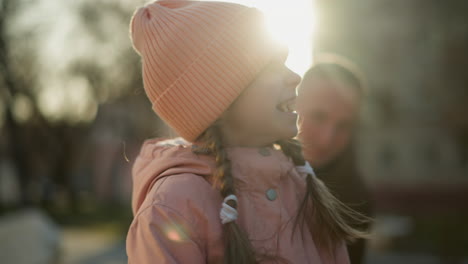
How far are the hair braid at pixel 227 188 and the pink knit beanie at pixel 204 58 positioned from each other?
0.07 meters

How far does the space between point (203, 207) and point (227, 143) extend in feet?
1.11

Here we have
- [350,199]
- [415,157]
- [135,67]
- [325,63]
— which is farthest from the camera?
[415,157]

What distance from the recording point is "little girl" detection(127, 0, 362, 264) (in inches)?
66.9

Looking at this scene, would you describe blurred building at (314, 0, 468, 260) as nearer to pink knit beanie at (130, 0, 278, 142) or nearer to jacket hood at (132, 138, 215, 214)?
pink knit beanie at (130, 0, 278, 142)

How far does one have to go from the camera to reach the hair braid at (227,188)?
157 cm

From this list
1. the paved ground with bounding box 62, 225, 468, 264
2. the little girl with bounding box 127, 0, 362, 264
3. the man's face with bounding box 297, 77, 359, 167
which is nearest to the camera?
the little girl with bounding box 127, 0, 362, 264

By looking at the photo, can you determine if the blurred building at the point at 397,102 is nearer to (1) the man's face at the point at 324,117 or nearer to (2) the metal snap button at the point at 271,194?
(1) the man's face at the point at 324,117

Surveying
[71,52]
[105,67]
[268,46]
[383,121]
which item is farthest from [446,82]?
[268,46]

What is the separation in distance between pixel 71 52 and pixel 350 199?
13.1 metres

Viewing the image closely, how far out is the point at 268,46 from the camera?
6.24 ft

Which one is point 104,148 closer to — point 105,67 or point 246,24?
point 105,67

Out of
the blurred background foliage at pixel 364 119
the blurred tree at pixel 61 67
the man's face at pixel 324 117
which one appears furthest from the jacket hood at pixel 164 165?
the blurred tree at pixel 61 67

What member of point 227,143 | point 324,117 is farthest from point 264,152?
point 324,117

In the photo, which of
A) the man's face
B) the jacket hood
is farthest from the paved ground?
the jacket hood
